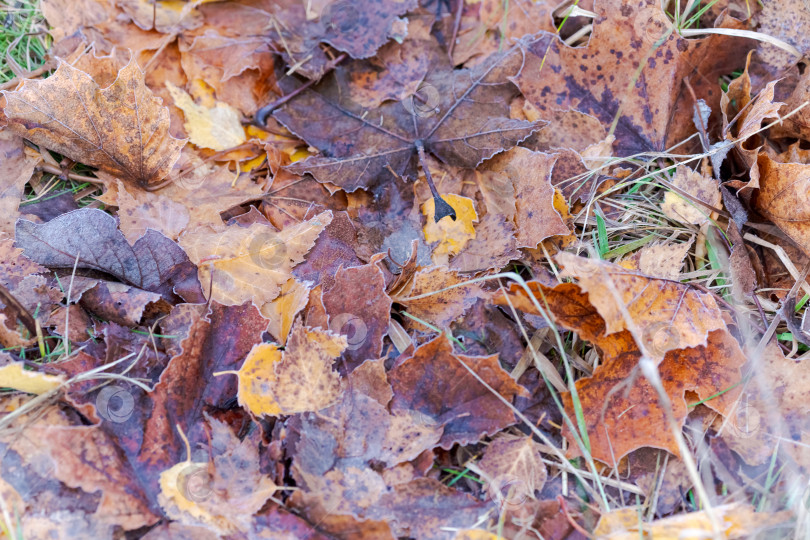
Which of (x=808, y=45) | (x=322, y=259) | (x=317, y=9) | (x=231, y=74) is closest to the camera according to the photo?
(x=322, y=259)

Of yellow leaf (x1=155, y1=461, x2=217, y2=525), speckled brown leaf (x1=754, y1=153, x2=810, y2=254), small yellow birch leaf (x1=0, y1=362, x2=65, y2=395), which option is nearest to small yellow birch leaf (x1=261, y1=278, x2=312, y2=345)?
yellow leaf (x1=155, y1=461, x2=217, y2=525)

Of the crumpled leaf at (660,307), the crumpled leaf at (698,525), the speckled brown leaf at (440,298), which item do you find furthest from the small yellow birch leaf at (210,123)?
the crumpled leaf at (698,525)

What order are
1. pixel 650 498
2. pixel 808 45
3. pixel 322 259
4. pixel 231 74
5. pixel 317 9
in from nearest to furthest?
pixel 650 498 < pixel 322 259 < pixel 808 45 < pixel 231 74 < pixel 317 9

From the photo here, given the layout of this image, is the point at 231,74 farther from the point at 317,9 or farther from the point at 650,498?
the point at 650,498

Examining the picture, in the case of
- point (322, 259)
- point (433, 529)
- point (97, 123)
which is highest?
point (97, 123)

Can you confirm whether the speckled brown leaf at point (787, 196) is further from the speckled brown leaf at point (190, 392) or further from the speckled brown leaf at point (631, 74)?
the speckled brown leaf at point (190, 392)

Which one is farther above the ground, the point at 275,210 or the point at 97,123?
the point at 97,123

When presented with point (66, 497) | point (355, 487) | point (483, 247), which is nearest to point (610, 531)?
point (355, 487)
